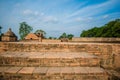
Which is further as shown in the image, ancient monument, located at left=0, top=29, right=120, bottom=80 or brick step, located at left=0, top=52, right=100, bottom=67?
brick step, located at left=0, top=52, right=100, bottom=67

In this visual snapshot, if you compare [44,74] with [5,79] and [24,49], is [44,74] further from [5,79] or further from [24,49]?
[24,49]

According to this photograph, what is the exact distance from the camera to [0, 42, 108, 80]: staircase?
12.2 ft

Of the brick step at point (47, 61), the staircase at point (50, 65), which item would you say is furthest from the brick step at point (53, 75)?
the brick step at point (47, 61)

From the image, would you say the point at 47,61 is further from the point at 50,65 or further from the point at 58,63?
the point at 58,63

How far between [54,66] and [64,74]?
33.2 inches

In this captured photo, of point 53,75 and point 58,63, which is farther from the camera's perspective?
point 58,63

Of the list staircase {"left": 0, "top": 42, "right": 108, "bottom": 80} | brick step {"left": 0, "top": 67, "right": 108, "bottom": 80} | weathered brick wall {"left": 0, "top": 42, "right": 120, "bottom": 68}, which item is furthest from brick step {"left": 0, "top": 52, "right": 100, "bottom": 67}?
weathered brick wall {"left": 0, "top": 42, "right": 120, "bottom": 68}

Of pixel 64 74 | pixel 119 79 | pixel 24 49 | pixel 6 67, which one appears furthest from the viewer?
pixel 24 49

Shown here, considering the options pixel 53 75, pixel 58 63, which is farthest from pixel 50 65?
pixel 53 75

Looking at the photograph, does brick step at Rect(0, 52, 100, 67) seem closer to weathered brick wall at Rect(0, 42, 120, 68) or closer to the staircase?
the staircase

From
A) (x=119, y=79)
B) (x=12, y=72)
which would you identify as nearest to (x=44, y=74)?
(x=12, y=72)

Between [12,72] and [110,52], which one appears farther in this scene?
[110,52]

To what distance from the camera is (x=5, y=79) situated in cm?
378

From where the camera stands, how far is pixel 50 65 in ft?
14.7
